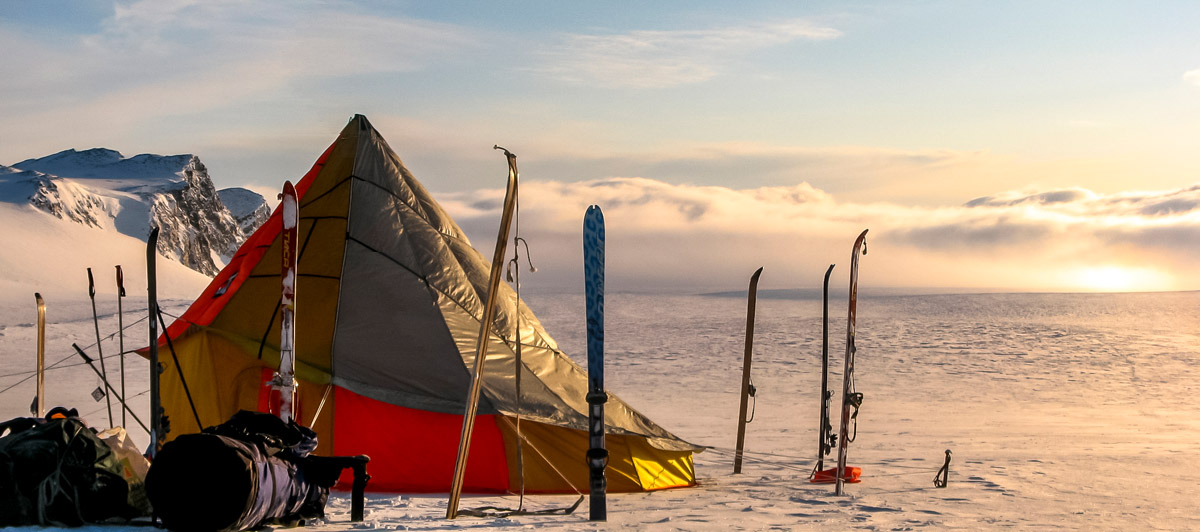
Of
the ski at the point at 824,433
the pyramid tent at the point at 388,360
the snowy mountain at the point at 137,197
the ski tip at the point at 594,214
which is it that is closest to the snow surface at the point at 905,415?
the ski at the point at 824,433

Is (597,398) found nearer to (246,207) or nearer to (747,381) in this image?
(747,381)

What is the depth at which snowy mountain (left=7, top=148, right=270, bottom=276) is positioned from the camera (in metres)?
67.5

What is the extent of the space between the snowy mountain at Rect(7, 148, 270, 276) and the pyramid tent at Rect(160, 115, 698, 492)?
62115 mm

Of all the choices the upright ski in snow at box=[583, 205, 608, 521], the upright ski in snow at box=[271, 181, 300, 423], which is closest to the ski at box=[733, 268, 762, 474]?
the upright ski in snow at box=[583, 205, 608, 521]

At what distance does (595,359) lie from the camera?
7.65m

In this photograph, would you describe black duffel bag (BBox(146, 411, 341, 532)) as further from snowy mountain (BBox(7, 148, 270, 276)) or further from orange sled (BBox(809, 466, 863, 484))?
snowy mountain (BBox(7, 148, 270, 276))

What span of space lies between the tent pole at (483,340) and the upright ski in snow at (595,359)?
0.59 metres

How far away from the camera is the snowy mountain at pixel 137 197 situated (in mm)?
67500

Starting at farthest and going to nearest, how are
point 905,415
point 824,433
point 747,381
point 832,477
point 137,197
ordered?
point 137,197 → point 905,415 → point 747,381 → point 824,433 → point 832,477

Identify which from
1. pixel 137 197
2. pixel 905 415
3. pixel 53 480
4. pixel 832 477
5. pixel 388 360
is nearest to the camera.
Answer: pixel 53 480

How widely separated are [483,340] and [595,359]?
83cm

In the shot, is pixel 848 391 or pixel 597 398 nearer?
pixel 597 398

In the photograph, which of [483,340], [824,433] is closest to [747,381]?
[824,433]

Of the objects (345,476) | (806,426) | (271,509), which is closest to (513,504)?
(345,476)
